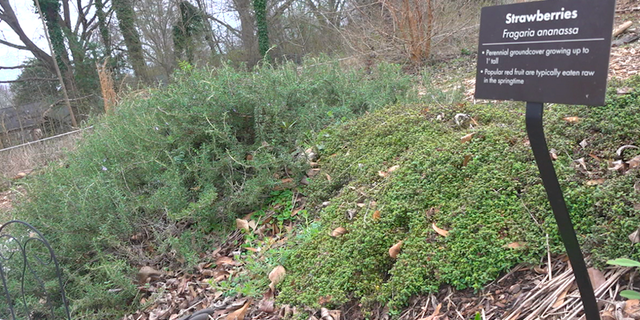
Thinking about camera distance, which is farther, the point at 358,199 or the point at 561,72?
the point at 358,199

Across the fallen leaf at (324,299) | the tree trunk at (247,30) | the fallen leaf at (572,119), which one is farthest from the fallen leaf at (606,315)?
the tree trunk at (247,30)

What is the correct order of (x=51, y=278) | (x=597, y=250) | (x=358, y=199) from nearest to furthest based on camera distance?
(x=597, y=250)
(x=358, y=199)
(x=51, y=278)

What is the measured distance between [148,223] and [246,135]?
1.37 meters

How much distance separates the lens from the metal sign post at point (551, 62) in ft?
4.73

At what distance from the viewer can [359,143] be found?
13.2 ft

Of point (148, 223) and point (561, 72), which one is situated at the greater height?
point (561, 72)

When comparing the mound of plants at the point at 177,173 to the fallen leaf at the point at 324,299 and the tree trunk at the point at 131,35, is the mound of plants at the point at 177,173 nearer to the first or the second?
the fallen leaf at the point at 324,299

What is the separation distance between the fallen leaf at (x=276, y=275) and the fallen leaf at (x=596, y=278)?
1782 mm

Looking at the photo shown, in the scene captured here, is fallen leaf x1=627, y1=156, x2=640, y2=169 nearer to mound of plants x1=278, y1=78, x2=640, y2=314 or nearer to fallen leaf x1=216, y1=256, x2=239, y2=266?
mound of plants x1=278, y1=78, x2=640, y2=314

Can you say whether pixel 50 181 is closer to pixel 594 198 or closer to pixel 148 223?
pixel 148 223

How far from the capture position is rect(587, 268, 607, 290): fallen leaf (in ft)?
6.06

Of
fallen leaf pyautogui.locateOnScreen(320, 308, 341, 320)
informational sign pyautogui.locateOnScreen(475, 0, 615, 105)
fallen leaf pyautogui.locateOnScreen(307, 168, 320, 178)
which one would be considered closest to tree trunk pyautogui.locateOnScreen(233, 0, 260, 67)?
fallen leaf pyautogui.locateOnScreen(307, 168, 320, 178)

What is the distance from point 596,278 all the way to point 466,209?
28.4 inches

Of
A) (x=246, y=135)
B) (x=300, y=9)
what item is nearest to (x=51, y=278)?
(x=246, y=135)
